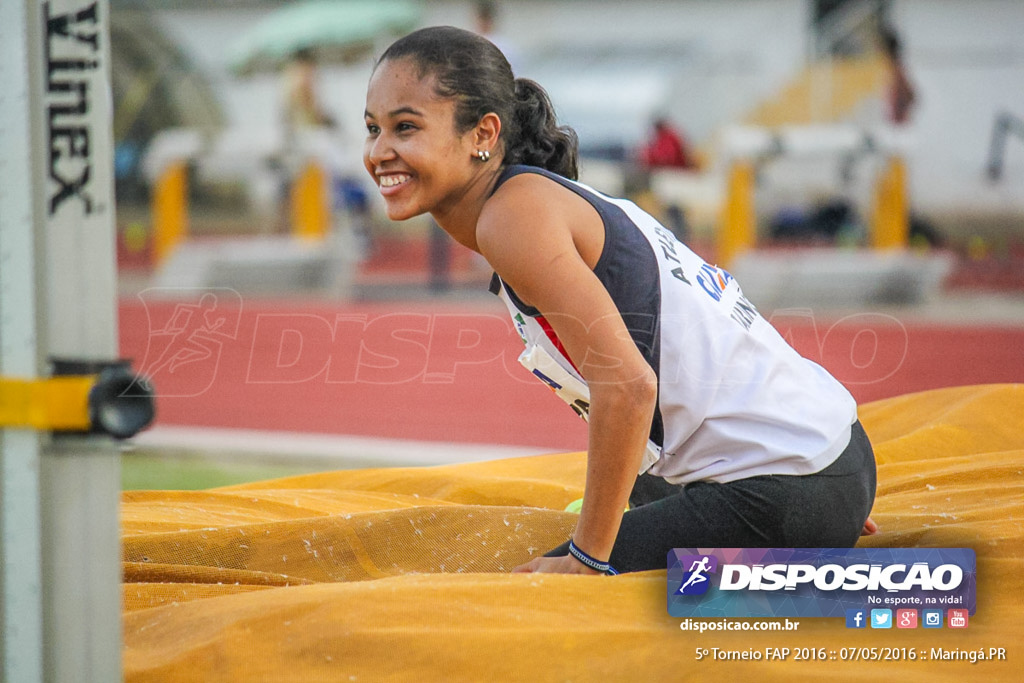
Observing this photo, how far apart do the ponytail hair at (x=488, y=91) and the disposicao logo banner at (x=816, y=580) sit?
28.3 inches

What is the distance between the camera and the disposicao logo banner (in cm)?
178

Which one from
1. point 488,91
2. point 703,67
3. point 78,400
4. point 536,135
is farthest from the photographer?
point 703,67

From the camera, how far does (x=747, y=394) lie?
6.07 feet

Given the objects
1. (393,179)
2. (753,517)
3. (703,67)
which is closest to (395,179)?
(393,179)

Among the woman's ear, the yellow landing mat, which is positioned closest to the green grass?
the yellow landing mat

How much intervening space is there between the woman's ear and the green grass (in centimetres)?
236

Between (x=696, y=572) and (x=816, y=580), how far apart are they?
7.4 inches

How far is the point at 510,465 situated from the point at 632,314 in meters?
1.17

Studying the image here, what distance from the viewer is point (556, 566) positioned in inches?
72.1

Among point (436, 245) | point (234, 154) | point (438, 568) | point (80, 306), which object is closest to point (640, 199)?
point (436, 245)

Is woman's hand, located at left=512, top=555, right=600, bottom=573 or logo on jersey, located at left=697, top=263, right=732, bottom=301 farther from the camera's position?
logo on jersey, located at left=697, top=263, right=732, bottom=301

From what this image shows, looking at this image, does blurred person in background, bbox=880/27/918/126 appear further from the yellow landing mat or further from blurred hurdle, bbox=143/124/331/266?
the yellow landing mat

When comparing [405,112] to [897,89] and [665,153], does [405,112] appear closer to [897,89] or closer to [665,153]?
[897,89]

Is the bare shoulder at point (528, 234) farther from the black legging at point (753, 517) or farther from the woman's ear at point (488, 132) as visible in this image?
the black legging at point (753, 517)
